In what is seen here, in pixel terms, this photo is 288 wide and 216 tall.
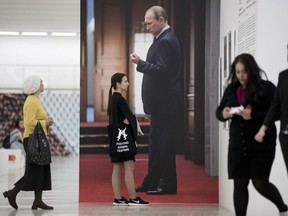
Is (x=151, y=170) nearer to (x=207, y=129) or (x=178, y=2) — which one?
(x=207, y=129)

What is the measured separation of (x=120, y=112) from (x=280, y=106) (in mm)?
2785

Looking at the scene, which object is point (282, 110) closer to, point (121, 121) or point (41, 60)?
point (121, 121)

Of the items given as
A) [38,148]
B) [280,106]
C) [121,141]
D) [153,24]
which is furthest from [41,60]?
[280,106]

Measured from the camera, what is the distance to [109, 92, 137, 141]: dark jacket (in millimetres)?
7230

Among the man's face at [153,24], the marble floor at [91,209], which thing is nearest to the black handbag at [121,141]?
the marble floor at [91,209]

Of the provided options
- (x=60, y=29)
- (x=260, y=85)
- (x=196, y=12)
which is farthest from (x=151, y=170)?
(x=60, y=29)

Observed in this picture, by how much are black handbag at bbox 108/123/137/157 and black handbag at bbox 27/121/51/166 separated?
665 mm

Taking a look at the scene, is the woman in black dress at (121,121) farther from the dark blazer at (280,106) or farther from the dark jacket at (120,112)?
the dark blazer at (280,106)

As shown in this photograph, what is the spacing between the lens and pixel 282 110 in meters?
4.75

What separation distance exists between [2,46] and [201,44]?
13.5 m

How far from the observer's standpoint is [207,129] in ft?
25.5

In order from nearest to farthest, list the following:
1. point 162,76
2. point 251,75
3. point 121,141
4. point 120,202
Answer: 1. point 251,75
2. point 121,141
3. point 120,202
4. point 162,76

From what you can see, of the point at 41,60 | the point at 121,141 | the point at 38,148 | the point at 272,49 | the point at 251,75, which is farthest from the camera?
the point at 41,60

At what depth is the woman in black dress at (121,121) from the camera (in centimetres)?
725
